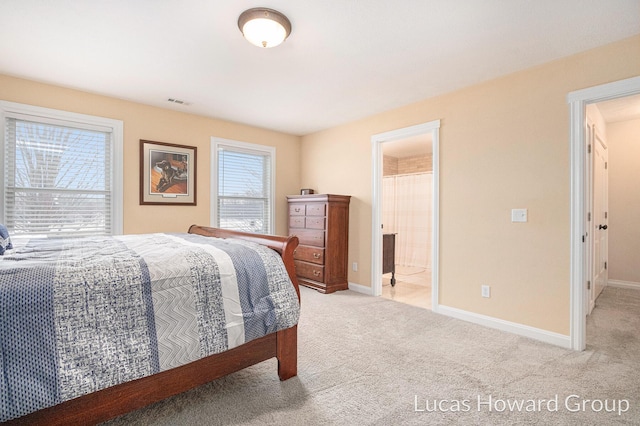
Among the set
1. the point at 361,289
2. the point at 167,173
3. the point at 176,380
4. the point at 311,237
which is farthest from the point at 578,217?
the point at 167,173

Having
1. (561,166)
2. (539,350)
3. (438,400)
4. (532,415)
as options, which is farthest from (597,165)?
(438,400)

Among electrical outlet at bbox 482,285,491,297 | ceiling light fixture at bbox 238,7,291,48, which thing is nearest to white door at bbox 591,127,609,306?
electrical outlet at bbox 482,285,491,297

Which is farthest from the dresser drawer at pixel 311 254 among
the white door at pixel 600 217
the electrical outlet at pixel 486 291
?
the white door at pixel 600 217

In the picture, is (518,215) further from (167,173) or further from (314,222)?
(167,173)

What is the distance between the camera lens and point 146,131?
3785mm

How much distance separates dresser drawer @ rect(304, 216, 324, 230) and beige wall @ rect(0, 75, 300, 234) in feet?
4.56

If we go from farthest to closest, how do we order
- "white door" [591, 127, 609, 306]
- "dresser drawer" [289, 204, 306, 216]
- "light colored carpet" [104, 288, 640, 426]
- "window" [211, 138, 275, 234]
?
"dresser drawer" [289, 204, 306, 216] → "window" [211, 138, 275, 234] → "white door" [591, 127, 609, 306] → "light colored carpet" [104, 288, 640, 426]

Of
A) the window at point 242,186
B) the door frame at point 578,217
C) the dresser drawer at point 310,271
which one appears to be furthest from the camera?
the window at point 242,186

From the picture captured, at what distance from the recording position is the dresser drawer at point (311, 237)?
14.1 ft

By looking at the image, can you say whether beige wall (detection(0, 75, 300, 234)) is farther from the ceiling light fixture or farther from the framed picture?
the ceiling light fixture

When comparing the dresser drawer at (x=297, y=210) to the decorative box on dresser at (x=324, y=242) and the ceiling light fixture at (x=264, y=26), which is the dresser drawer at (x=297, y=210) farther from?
the ceiling light fixture at (x=264, y=26)

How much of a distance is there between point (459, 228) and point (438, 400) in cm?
189

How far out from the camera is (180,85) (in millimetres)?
3215

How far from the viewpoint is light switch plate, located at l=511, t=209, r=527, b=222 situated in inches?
110
